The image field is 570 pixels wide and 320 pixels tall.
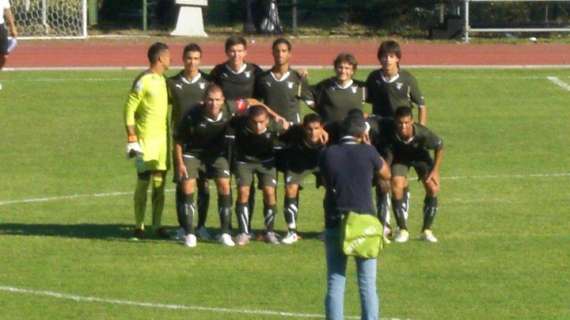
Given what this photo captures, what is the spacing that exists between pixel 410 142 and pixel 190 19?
2471cm

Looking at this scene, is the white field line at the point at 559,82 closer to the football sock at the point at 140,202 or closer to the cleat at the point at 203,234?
the cleat at the point at 203,234

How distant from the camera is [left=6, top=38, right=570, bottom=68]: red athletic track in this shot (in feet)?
117

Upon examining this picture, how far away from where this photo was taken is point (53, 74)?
33.2 meters

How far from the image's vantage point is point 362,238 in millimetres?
12219

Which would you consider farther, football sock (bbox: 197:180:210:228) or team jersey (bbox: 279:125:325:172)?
football sock (bbox: 197:180:210:228)

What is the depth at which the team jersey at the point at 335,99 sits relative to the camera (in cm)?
1695

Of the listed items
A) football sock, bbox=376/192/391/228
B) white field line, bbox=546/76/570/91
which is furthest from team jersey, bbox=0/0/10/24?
football sock, bbox=376/192/391/228

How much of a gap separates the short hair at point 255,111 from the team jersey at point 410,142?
126 cm

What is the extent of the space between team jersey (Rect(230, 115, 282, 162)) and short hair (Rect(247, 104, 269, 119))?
0.34 feet

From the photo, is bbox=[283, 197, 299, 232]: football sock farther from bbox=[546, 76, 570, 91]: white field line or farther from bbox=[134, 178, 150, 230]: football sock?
bbox=[546, 76, 570, 91]: white field line

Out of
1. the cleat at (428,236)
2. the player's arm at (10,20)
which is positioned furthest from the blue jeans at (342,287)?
the player's arm at (10,20)

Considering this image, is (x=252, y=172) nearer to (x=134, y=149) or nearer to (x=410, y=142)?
(x=134, y=149)

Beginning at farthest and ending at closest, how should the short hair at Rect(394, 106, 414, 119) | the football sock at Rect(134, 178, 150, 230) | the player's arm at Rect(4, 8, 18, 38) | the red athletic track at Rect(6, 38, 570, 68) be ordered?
1. the red athletic track at Rect(6, 38, 570, 68)
2. the player's arm at Rect(4, 8, 18, 38)
3. the football sock at Rect(134, 178, 150, 230)
4. the short hair at Rect(394, 106, 414, 119)

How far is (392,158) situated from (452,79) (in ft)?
52.7
